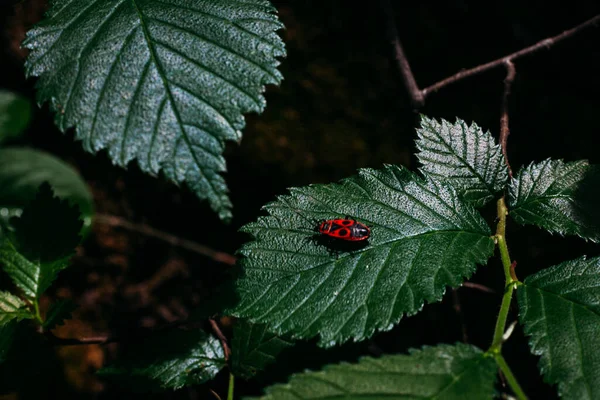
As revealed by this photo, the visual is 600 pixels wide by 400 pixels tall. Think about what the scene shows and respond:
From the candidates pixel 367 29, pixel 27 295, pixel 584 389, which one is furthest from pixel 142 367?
pixel 367 29

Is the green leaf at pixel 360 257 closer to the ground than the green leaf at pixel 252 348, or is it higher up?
higher up

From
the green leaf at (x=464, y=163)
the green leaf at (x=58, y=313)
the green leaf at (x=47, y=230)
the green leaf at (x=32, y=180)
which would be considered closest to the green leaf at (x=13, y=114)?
the green leaf at (x=32, y=180)

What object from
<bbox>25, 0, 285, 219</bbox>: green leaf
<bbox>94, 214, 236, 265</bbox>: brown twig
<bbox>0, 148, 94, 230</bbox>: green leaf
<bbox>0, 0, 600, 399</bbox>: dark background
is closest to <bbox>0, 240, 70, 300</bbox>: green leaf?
<bbox>0, 0, 600, 399</bbox>: dark background

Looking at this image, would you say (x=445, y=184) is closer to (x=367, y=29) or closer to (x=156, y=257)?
(x=367, y=29)

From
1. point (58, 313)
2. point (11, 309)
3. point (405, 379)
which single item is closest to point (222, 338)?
point (58, 313)

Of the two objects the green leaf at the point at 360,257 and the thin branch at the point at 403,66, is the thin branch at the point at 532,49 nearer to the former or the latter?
the thin branch at the point at 403,66
